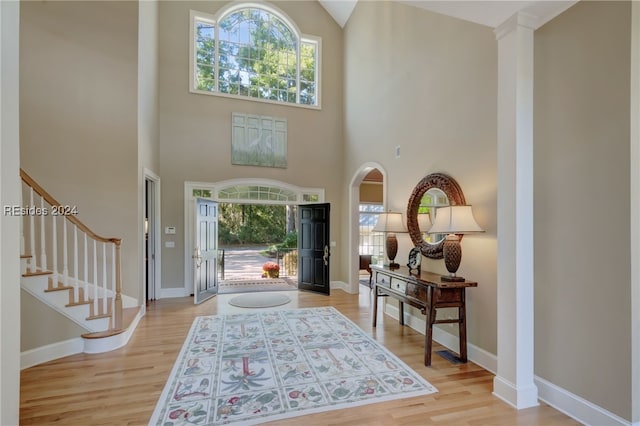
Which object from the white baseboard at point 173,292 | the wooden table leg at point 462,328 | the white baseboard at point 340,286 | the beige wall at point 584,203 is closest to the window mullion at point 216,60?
the white baseboard at point 173,292

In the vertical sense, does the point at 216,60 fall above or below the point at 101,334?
above

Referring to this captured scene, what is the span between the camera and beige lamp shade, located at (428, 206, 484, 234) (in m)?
3.30

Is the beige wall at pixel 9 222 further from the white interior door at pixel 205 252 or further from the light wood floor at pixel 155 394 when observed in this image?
the white interior door at pixel 205 252

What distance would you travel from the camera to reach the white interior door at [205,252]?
5949mm

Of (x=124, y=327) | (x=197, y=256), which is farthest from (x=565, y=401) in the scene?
(x=197, y=256)

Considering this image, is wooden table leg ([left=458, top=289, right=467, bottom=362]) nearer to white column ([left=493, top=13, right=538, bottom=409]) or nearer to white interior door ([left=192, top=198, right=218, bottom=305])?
white column ([left=493, top=13, right=538, bottom=409])

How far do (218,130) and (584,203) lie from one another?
6399 mm

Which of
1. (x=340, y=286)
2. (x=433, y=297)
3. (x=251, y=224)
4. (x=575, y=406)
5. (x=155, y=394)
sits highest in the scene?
(x=251, y=224)

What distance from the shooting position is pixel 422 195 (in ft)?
14.3

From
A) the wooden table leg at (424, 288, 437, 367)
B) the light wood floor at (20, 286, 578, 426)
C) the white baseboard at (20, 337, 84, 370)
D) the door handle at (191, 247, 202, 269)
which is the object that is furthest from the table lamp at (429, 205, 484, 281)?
the door handle at (191, 247, 202, 269)

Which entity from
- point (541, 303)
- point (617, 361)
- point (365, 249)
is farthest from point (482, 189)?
point (365, 249)

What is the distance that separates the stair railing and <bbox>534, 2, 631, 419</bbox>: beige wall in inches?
184

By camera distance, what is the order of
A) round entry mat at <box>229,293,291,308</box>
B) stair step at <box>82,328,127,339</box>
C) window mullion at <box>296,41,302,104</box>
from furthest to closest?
window mullion at <box>296,41,302,104</box>, round entry mat at <box>229,293,291,308</box>, stair step at <box>82,328,127,339</box>
